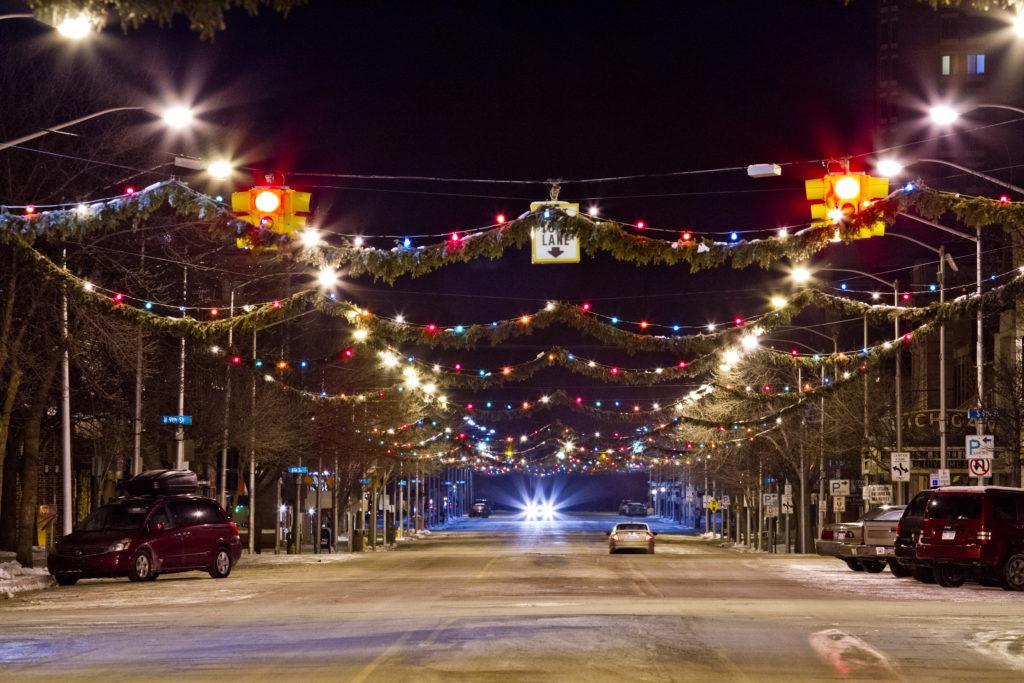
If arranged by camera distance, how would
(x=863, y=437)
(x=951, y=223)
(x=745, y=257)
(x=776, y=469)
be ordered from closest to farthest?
(x=745, y=257) < (x=863, y=437) < (x=776, y=469) < (x=951, y=223)

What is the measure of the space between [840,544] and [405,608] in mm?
17507

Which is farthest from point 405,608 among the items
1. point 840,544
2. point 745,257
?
point 840,544

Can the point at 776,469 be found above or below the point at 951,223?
below

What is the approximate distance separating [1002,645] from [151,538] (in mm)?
20441

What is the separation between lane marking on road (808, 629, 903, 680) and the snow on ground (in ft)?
27.7

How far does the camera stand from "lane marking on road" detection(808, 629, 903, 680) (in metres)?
14.1

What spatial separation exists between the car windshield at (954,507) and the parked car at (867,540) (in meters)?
6.00

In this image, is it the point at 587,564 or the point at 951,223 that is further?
the point at 951,223

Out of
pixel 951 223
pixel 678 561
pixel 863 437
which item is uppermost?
pixel 951 223

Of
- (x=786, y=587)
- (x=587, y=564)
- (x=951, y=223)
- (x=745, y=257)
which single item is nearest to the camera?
(x=745, y=257)

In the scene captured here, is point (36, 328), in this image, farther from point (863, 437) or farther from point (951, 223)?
point (951, 223)

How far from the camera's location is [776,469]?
66.0m

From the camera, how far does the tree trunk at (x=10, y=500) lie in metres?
45.4

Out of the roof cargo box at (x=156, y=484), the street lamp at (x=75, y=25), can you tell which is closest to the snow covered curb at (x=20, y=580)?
the roof cargo box at (x=156, y=484)
